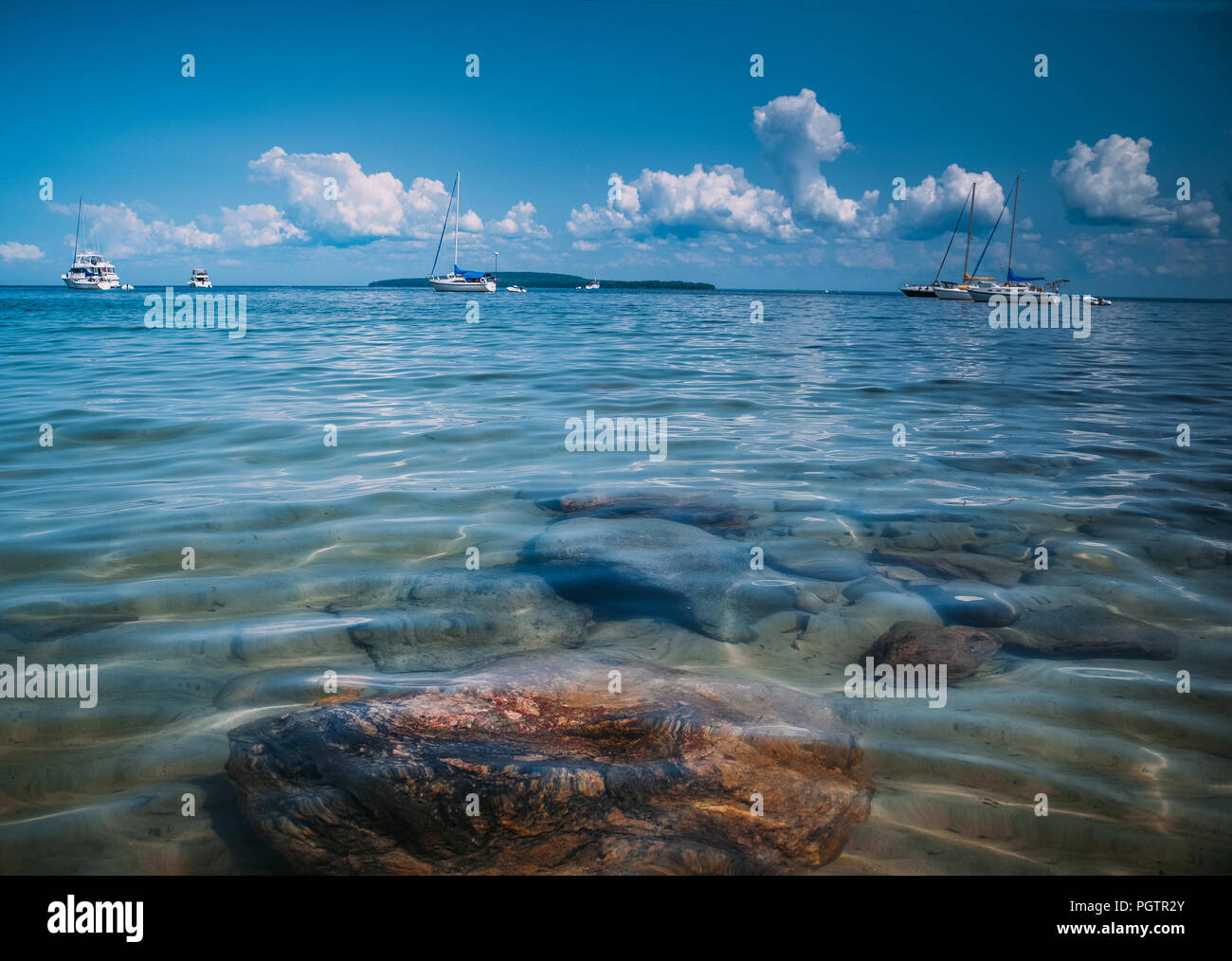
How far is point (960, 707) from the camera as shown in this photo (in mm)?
3592

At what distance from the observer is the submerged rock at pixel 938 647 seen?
12.9ft

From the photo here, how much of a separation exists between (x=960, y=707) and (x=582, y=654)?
6.27 ft

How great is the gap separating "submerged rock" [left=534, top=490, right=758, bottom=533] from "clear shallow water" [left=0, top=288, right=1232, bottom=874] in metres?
0.22

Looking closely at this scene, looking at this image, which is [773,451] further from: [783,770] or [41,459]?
[41,459]

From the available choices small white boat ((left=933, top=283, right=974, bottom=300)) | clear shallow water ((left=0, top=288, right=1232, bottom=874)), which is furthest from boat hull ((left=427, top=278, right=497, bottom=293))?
clear shallow water ((left=0, top=288, right=1232, bottom=874))

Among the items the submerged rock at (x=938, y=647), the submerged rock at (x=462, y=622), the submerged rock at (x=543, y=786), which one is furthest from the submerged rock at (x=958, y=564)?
the submerged rock at (x=462, y=622)
